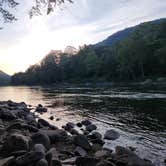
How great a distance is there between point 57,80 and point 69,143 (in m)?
157

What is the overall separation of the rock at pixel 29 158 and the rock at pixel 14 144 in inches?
76.4

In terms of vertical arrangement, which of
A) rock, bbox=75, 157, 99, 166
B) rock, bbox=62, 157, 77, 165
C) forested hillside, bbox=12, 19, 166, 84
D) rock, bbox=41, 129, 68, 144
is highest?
forested hillside, bbox=12, 19, 166, 84

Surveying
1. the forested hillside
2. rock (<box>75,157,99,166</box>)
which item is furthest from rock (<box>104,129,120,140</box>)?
the forested hillside

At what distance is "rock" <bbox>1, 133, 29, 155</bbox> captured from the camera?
1756 cm

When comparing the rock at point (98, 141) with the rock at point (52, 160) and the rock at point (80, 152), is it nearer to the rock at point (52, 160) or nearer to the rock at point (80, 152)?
the rock at point (80, 152)

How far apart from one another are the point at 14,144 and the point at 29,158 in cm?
243

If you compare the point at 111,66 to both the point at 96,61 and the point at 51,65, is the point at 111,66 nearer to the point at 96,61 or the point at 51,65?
the point at 96,61

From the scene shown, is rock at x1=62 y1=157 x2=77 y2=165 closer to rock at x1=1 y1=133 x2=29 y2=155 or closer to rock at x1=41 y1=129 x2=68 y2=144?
rock at x1=1 y1=133 x2=29 y2=155

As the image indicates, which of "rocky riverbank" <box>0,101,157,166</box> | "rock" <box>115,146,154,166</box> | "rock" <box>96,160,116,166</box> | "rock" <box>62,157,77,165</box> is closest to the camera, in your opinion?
"rocky riverbank" <box>0,101,157,166</box>

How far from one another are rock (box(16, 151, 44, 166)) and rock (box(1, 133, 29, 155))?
1.94 m

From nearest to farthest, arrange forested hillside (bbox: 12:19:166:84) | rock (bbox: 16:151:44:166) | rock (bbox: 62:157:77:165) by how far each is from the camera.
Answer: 1. rock (bbox: 16:151:44:166)
2. rock (bbox: 62:157:77:165)
3. forested hillside (bbox: 12:19:166:84)

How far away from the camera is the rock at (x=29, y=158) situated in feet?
50.8

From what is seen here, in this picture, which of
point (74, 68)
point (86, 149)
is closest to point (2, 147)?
point (86, 149)

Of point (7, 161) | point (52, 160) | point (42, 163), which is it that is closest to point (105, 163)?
point (52, 160)
